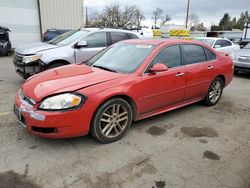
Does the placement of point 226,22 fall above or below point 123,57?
above

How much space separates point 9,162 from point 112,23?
4046 cm

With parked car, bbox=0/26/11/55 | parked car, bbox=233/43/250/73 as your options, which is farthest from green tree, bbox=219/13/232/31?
parked car, bbox=0/26/11/55

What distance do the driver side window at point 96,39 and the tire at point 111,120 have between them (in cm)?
369

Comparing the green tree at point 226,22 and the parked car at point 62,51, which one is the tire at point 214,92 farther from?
the green tree at point 226,22

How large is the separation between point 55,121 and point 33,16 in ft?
58.5

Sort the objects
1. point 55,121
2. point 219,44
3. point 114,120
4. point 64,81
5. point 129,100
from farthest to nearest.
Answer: point 219,44, point 129,100, point 114,120, point 64,81, point 55,121

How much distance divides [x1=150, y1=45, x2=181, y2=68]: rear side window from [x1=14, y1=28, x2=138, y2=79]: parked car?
2.90 metres

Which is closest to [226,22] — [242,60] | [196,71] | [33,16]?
[33,16]

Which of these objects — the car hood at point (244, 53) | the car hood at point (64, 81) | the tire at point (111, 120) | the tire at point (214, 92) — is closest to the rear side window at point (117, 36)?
the tire at point (214, 92)

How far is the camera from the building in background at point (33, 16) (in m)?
17.4

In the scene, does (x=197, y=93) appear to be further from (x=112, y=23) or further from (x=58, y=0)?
(x=112, y=23)

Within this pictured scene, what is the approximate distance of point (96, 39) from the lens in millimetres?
6961

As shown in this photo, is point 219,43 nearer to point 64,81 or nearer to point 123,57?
point 123,57

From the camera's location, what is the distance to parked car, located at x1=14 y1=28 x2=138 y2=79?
602 centimetres
